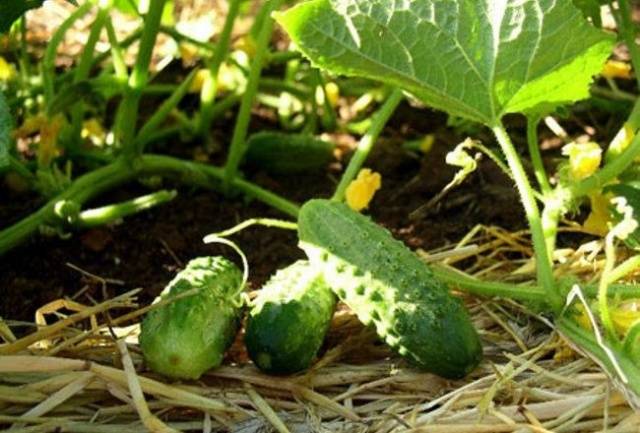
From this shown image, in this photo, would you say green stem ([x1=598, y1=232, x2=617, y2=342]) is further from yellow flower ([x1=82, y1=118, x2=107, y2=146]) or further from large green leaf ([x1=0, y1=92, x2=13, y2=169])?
yellow flower ([x1=82, y1=118, x2=107, y2=146])

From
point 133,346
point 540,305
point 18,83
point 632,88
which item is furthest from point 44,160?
point 632,88

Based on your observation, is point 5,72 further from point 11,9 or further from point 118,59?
point 11,9

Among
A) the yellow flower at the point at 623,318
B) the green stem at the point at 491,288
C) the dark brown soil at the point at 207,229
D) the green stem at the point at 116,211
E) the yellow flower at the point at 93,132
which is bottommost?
the dark brown soil at the point at 207,229

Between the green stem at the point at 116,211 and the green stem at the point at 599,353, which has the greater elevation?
the green stem at the point at 599,353

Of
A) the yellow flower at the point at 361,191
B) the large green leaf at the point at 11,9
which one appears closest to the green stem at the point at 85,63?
the large green leaf at the point at 11,9

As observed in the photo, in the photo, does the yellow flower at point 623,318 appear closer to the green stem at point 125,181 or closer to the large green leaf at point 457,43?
the large green leaf at point 457,43

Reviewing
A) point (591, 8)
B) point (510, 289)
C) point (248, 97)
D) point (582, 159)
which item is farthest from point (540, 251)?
point (248, 97)
